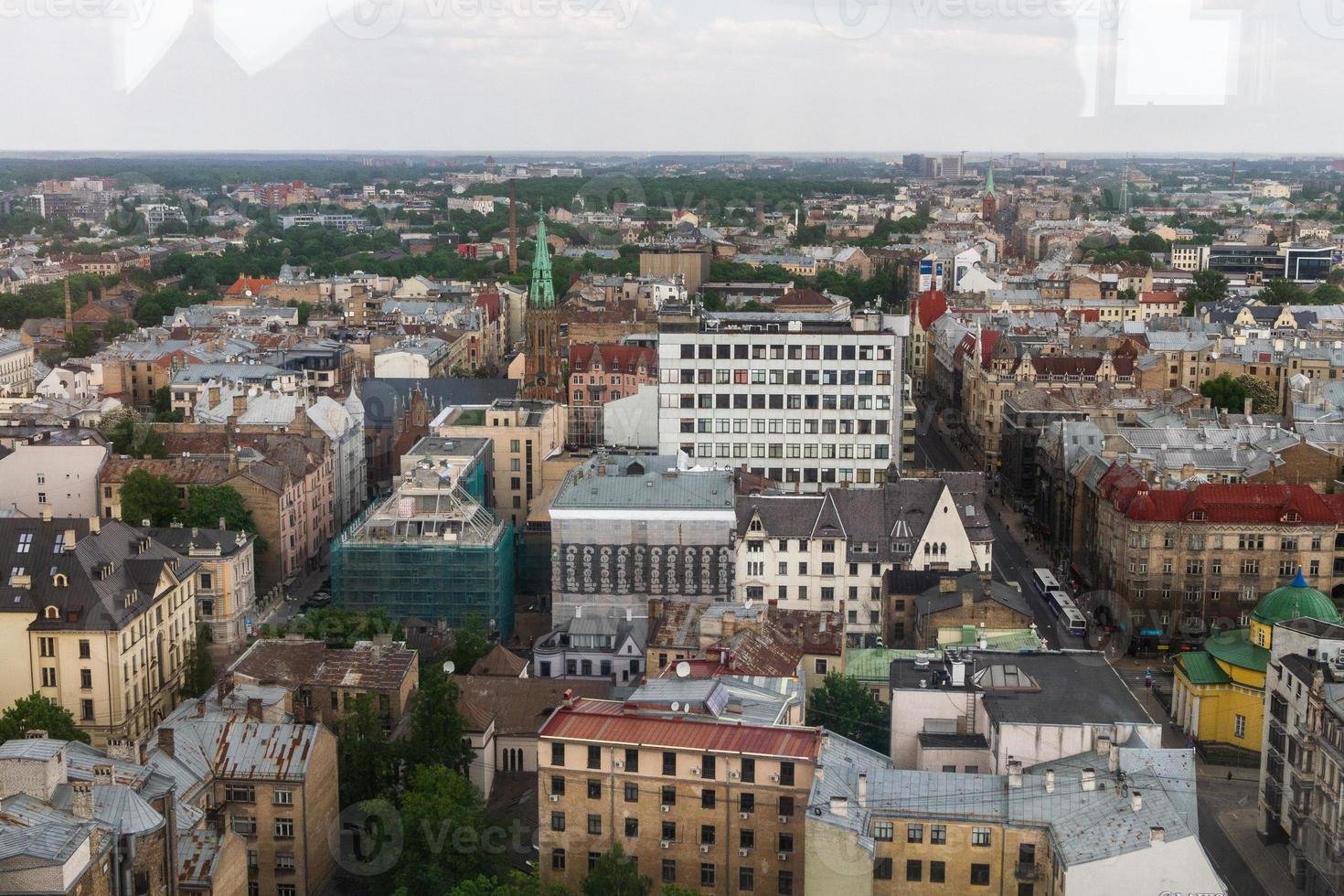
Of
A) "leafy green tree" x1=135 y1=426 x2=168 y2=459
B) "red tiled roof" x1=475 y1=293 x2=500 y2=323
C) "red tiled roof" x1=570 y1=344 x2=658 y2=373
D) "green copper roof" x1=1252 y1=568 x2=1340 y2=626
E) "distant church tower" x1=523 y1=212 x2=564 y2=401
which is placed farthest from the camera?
"red tiled roof" x1=475 y1=293 x2=500 y2=323

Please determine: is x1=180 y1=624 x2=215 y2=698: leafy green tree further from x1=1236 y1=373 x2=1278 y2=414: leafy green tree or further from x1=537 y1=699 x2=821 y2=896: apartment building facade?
x1=1236 y1=373 x2=1278 y2=414: leafy green tree

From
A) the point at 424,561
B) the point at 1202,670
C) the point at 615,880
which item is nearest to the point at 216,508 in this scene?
the point at 424,561

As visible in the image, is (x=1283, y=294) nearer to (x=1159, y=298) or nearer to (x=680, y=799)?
(x=1159, y=298)

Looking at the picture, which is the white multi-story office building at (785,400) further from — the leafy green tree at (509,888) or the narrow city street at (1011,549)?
the leafy green tree at (509,888)

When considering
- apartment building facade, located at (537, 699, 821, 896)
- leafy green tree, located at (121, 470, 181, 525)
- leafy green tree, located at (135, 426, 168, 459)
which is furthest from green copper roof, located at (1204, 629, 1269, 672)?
leafy green tree, located at (135, 426, 168, 459)

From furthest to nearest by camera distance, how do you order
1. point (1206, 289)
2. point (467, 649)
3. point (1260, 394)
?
point (1206, 289) → point (1260, 394) → point (467, 649)

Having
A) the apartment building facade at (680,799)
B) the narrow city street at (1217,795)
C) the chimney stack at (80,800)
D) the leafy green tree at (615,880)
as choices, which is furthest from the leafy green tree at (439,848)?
the narrow city street at (1217,795)
